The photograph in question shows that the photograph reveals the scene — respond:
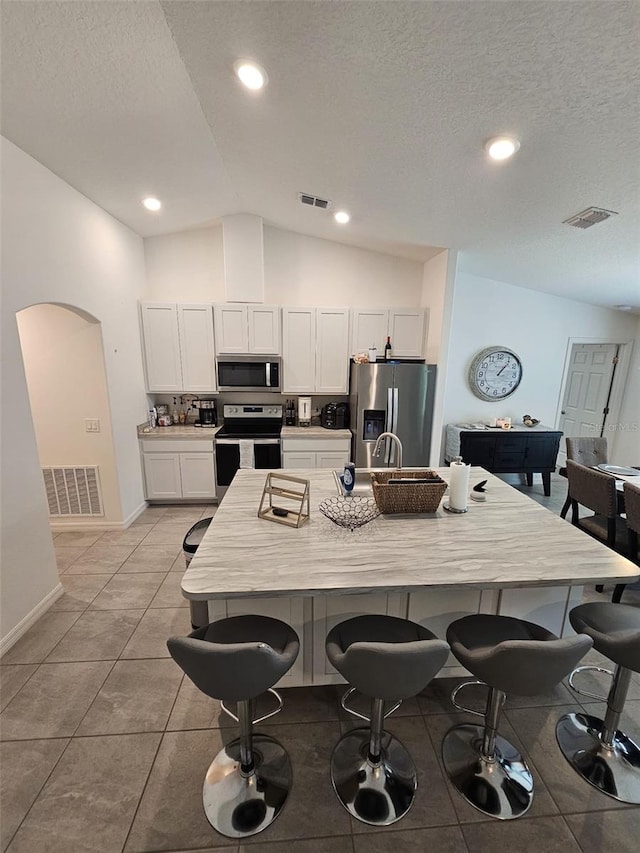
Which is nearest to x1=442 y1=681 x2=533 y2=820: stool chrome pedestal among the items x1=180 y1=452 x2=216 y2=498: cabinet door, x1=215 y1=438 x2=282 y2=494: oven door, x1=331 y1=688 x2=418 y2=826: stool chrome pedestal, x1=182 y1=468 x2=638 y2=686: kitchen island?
x1=331 y1=688 x2=418 y2=826: stool chrome pedestal

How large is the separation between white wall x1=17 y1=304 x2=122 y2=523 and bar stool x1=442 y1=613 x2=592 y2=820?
3.40 meters

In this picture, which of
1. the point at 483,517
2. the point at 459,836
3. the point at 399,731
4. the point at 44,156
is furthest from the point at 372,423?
the point at 44,156

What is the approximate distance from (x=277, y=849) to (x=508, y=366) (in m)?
5.19

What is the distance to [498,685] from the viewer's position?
50.3 inches

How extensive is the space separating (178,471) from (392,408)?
8.40 ft

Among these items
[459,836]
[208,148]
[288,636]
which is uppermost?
[208,148]

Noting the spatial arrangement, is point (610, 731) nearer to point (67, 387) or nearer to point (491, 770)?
point (491, 770)

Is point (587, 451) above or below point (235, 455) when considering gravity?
above

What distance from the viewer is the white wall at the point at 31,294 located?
2.21 m

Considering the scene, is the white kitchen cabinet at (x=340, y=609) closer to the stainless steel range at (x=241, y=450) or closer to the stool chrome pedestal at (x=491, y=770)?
the stool chrome pedestal at (x=491, y=770)

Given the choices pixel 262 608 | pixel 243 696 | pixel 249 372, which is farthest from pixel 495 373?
pixel 243 696

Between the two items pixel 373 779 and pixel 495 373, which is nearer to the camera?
pixel 373 779

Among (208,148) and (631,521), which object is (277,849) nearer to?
(631,521)

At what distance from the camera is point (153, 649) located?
2.17 metres
